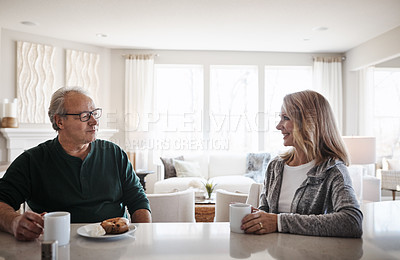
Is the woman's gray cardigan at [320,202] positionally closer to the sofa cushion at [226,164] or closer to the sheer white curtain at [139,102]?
the sofa cushion at [226,164]

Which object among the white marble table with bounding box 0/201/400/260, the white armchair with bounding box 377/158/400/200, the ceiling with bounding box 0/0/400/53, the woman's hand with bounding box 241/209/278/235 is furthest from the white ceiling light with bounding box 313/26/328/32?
the woman's hand with bounding box 241/209/278/235

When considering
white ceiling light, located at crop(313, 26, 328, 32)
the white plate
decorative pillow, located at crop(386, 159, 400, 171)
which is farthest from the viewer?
decorative pillow, located at crop(386, 159, 400, 171)

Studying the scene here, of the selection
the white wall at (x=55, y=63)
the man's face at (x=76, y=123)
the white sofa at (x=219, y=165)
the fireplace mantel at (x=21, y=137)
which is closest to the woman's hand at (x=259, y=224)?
the man's face at (x=76, y=123)

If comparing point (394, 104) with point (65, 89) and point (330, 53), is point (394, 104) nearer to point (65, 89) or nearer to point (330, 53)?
point (330, 53)

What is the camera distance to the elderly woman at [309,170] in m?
1.33

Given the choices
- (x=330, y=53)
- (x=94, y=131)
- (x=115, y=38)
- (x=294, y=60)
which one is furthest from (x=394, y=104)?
(x=94, y=131)

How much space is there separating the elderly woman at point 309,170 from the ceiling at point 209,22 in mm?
2715

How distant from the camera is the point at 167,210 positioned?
274 centimetres

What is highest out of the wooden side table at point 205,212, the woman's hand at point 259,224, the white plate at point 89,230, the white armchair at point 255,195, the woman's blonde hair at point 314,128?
the woman's blonde hair at point 314,128

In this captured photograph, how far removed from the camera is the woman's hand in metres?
1.16

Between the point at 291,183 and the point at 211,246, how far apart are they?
2.25 feet

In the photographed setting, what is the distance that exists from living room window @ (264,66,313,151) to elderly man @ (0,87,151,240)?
4.96 meters

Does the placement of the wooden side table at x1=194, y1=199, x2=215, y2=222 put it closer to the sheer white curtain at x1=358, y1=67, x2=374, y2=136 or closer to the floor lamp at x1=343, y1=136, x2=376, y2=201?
the floor lamp at x1=343, y1=136, x2=376, y2=201

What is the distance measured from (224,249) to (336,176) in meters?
0.64
